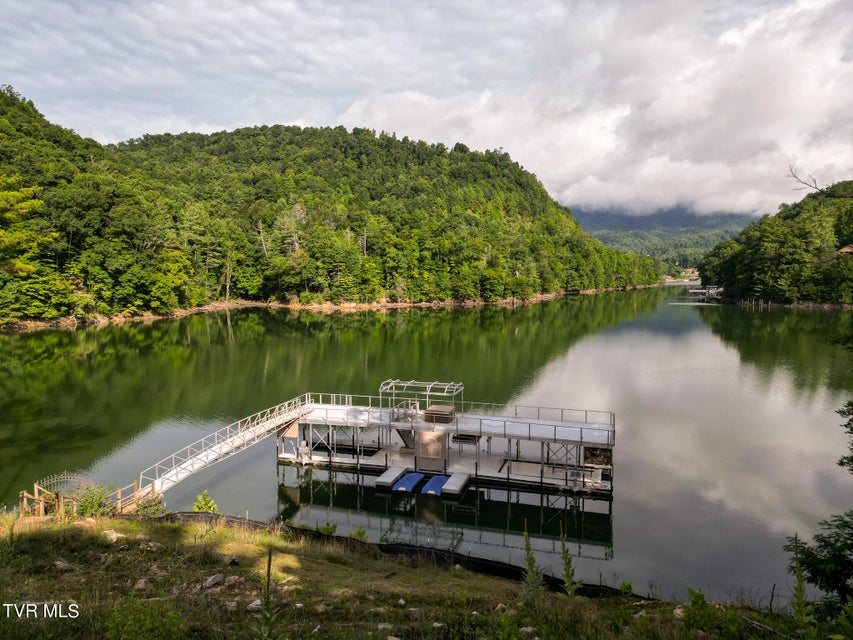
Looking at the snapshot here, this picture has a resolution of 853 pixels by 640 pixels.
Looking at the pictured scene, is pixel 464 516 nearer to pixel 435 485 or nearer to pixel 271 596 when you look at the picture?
pixel 435 485

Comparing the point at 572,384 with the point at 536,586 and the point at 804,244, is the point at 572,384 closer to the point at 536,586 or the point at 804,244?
the point at 536,586

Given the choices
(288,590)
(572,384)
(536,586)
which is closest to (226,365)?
(572,384)

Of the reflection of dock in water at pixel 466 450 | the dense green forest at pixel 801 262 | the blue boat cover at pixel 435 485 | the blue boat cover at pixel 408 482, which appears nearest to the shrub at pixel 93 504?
the reflection of dock in water at pixel 466 450

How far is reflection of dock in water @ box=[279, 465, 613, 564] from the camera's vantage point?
64.8 feet

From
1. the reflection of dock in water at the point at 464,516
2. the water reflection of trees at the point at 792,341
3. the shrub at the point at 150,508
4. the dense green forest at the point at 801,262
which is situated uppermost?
the dense green forest at the point at 801,262

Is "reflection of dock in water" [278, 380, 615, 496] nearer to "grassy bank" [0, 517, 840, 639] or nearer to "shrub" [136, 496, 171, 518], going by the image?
"shrub" [136, 496, 171, 518]

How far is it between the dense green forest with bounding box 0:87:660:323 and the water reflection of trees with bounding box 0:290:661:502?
8968 mm

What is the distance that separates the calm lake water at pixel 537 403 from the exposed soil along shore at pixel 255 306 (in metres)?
4.88

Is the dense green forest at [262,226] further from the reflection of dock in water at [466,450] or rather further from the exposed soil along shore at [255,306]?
the reflection of dock in water at [466,450]

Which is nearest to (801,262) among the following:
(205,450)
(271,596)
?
(205,450)

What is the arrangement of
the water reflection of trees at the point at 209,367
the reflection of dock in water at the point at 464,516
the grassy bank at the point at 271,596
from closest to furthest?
the grassy bank at the point at 271,596 < the reflection of dock in water at the point at 464,516 < the water reflection of trees at the point at 209,367

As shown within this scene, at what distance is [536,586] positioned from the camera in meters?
7.70

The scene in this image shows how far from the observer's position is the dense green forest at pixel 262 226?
66.1 metres

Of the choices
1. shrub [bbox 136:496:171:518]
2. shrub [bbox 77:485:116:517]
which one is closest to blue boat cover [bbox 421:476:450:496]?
shrub [bbox 136:496:171:518]
